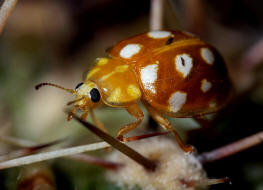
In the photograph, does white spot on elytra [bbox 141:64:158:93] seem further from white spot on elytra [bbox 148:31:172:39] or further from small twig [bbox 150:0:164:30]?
small twig [bbox 150:0:164:30]

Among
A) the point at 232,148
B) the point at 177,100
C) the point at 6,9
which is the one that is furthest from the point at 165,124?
the point at 6,9

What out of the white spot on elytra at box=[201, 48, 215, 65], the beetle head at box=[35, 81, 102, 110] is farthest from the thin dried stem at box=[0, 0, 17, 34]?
the white spot on elytra at box=[201, 48, 215, 65]

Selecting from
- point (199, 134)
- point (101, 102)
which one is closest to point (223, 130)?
point (199, 134)

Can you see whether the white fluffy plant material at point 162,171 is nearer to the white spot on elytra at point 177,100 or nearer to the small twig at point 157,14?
the white spot on elytra at point 177,100

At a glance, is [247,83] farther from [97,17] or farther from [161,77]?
[97,17]

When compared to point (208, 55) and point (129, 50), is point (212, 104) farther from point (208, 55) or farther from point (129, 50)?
point (129, 50)

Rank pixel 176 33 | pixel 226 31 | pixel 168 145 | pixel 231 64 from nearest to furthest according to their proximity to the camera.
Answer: pixel 168 145
pixel 176 33
pixel 231 64
pixel 226 31

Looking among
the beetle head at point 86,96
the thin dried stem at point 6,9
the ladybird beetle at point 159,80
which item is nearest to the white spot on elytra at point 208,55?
the ladybird beetle at point 159,80
